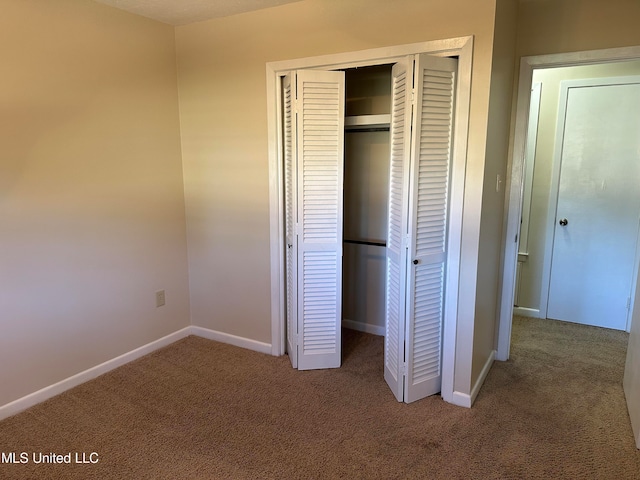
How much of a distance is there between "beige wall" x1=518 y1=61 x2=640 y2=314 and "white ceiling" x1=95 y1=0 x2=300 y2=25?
2.39 m

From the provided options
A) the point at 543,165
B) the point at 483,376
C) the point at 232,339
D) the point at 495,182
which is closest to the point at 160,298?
the point at 232,339

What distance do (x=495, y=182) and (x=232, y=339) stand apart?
2.21 metres

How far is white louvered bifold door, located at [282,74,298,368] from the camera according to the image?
2668 mm

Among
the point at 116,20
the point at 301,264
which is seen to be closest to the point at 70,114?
the point at 116,20

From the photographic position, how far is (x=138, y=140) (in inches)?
114

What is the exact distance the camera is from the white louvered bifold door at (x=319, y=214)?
2562 millimetres

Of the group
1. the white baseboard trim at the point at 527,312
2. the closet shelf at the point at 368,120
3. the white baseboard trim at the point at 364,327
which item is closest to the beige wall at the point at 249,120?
the closet shelf at the point at 368,120

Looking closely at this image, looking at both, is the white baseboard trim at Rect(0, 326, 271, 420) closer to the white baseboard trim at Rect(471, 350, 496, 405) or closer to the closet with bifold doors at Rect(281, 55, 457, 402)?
the closet with bifold doors at Rect(281, 55, 457, 402)

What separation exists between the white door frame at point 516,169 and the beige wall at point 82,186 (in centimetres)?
241

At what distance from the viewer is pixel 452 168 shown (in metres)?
2.29

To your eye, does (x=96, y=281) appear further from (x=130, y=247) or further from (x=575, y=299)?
(x=575, y=299)

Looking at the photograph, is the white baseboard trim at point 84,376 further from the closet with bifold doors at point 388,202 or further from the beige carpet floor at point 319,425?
the closet with bifold doors at point 388,202

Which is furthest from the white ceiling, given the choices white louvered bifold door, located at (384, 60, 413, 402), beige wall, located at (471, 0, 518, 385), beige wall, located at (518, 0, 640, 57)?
beige wall, located at (518, 0, 640, 57)

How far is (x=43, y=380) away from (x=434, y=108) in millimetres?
2735
